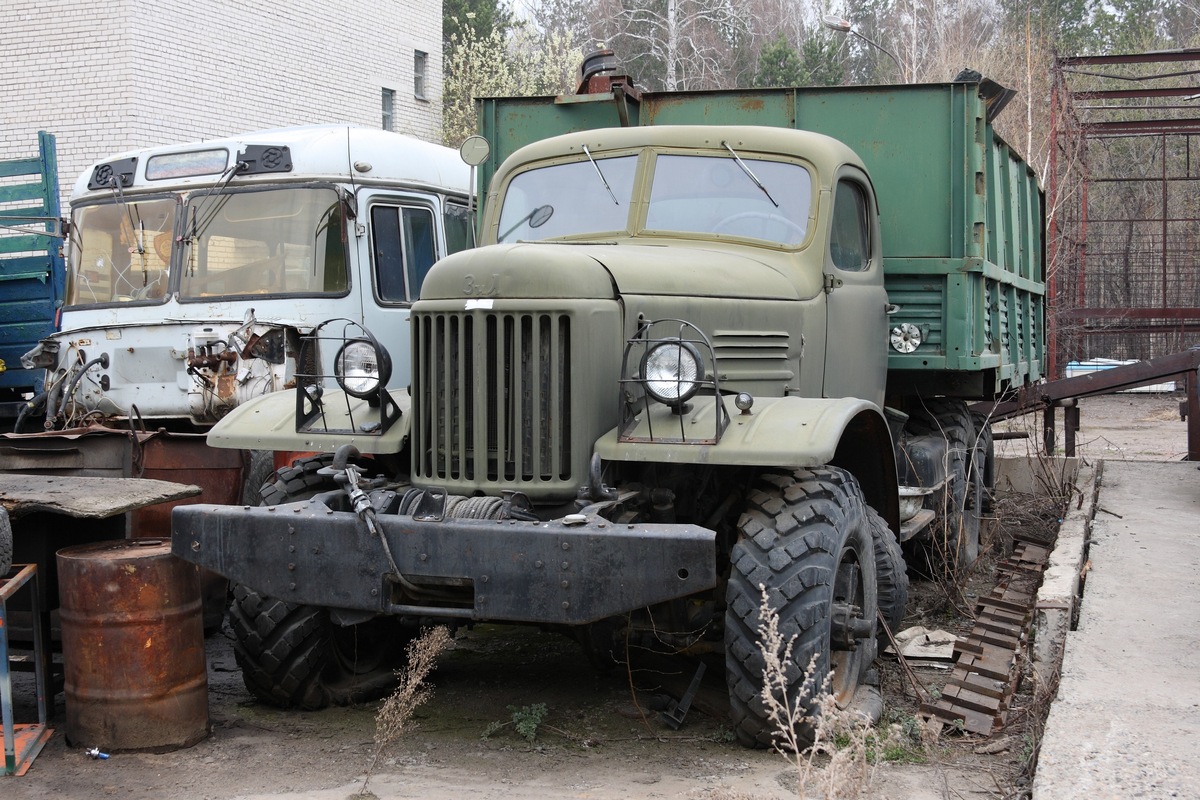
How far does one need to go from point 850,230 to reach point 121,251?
4.89 meters

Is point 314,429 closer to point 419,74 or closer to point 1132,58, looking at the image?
point 1132,58

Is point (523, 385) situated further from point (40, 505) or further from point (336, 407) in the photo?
point (40, 505)

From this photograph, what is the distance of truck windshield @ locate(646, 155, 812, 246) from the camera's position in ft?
19.7

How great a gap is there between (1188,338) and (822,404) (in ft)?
64.3

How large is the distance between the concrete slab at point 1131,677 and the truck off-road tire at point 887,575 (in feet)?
2.47

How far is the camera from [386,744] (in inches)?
188

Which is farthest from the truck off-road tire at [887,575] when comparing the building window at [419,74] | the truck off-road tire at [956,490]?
the building window at [419,74]

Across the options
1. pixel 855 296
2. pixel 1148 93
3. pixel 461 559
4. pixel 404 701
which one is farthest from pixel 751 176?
pixel 1148 93

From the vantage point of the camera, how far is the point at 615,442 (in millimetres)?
4617

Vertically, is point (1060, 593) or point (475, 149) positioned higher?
point (475, 149)

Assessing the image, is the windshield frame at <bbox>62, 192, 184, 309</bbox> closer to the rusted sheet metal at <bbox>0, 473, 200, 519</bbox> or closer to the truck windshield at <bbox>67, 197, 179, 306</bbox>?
the truck windshield at <bbox>67, 197, 179, 306</bbox>

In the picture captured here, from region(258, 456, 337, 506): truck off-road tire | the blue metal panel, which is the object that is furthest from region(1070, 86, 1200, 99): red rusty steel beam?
region(258, 456, 337, 506): truck off-road tire

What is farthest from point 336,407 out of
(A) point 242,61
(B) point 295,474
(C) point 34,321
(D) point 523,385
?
(A) point 242,61

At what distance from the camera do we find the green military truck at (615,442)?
14.4 feet
